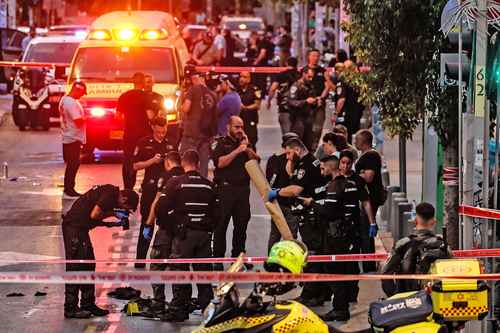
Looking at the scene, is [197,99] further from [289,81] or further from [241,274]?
[241,274]

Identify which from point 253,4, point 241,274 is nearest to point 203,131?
point 241,274

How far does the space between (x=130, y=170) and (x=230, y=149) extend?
4190 mm

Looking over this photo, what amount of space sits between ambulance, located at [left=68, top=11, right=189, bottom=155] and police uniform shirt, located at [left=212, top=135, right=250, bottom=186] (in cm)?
772

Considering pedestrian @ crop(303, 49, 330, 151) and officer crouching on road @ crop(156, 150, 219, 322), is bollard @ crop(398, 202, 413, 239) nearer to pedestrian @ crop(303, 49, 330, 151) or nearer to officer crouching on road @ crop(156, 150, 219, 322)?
officer crouching on road @ crop(156, 150, 219, 322)

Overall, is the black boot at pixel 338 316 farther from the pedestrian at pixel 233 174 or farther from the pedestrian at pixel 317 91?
the pedestrian at pixel 317 91

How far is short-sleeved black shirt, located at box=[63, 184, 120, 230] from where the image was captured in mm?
13586

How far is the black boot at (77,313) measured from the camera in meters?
13.8

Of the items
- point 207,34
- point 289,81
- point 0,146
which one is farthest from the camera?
point 207,34

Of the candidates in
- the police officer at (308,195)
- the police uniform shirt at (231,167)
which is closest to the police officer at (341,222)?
the police officer at (308,195)

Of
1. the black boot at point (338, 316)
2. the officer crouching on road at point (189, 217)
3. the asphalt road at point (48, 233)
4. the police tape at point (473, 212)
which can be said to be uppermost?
the police tape at point (473, 212)

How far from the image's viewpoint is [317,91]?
23.9 meters

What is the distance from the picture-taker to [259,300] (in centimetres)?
926

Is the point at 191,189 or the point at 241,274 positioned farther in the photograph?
the point at 191,189

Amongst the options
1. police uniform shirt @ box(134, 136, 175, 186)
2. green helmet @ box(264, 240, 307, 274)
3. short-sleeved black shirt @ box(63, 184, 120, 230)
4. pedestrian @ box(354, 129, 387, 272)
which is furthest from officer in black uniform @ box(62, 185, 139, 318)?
green helmet @ box(264, 240, 307, 274)
